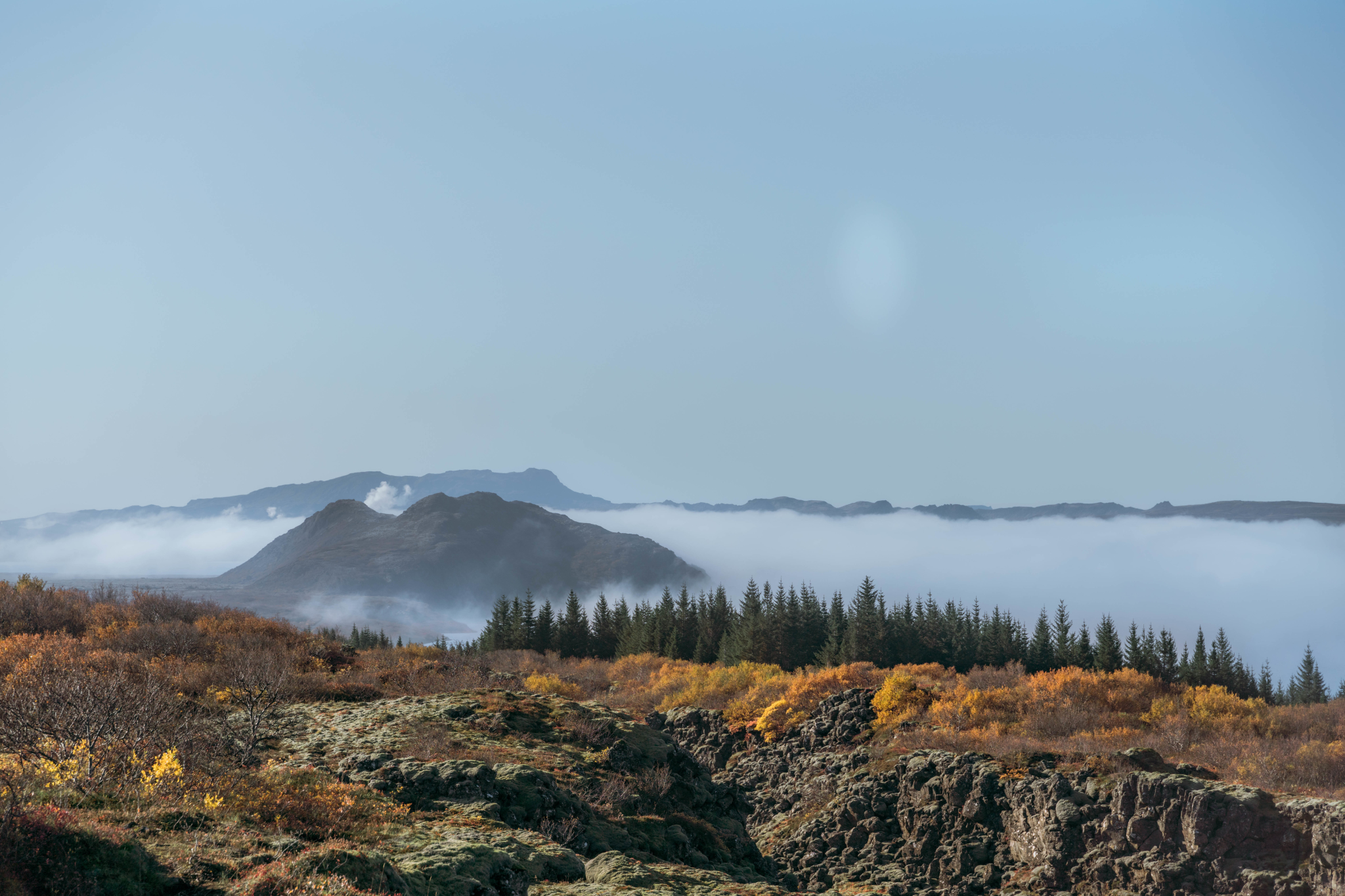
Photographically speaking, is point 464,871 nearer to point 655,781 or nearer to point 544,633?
point 655,781

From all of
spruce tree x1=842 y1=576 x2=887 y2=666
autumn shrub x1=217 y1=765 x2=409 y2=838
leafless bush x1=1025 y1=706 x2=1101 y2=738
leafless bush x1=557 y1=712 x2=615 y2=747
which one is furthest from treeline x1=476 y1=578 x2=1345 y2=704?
autumn shrub x1=217 y1=765 x2=409 y2=838

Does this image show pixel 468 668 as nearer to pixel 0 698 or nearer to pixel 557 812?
pixel 557 812

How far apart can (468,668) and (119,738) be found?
94.6ft

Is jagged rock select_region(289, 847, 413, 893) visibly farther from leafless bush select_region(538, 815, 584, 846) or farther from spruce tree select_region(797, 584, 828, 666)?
spruce tree select_region(797, 584, 828, 666)

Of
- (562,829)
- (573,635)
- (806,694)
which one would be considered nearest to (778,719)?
(806,694)

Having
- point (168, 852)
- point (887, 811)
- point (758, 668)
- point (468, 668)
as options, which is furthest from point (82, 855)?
point (758, 668)

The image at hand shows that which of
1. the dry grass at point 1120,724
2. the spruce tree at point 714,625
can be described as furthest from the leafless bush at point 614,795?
the spruce tree at point 714,625

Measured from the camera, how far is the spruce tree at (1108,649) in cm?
8199

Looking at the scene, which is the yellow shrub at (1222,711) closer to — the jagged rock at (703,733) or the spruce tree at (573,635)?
the jagged rock at (703,733)

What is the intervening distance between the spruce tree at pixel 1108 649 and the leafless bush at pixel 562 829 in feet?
250

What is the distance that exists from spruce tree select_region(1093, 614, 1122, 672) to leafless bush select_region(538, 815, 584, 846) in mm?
76176

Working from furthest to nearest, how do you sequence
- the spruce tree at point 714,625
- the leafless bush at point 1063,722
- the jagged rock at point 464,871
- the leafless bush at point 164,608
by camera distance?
the spruce tree at point 714,625 → the leafless bush at point 1063,722 → the leafless bush at point 164,608 → the jagged rock at point 464,871

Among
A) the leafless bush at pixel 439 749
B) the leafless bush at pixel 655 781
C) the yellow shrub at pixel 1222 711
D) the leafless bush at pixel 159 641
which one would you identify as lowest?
the yellow shrub at pixel 1222 711

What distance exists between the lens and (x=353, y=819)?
16.7m
